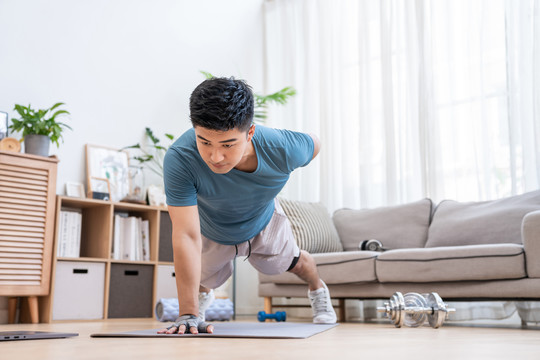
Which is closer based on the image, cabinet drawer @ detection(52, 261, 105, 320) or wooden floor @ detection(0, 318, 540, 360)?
wooden floor @ detection(0, 318, 540, 360)

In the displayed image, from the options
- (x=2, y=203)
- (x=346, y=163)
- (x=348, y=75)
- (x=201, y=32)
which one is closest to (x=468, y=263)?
(x=346, y=163)

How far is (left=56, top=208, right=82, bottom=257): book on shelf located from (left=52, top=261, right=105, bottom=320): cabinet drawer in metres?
0.09

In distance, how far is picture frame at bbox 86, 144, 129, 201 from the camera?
13.6 ft

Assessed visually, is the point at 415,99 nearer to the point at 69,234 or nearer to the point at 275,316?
the point at 275,316

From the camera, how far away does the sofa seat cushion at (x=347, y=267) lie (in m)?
3.19

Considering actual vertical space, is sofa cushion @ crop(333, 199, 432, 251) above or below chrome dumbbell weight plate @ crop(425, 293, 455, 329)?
above

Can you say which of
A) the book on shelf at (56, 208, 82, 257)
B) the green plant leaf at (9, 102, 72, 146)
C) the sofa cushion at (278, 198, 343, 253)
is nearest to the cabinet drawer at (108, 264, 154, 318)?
the book on shelf at (56, 208, 82, 257)

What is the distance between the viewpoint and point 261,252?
238cm

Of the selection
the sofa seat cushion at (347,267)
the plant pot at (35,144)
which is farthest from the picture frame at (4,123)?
the sofa seat cushion at (347,267)

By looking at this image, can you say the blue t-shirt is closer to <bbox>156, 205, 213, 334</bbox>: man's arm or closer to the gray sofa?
<bbox>156, 205, 213, 334</bbox>: man's arm

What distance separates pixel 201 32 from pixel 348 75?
147 centimetres

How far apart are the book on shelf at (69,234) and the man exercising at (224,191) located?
155cm

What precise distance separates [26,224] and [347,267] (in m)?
1.97

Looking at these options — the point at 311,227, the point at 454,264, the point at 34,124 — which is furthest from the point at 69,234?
the point at 454,264
